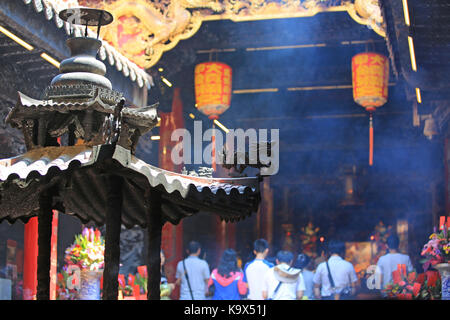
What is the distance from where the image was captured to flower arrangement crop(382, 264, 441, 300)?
1058 cm

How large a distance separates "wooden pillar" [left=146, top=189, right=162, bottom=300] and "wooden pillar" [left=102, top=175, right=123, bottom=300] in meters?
0.31

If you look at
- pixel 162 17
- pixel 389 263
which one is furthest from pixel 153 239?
pixel 162 17

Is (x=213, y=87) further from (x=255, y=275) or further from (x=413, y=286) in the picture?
(x=413, y=286)

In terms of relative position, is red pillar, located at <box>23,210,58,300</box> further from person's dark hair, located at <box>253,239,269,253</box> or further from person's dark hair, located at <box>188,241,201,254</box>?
person's dark hair, located at <box>253,239,269,253</box>

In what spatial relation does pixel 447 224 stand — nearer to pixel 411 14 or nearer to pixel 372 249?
pixel 411 14

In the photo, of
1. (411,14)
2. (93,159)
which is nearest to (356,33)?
(411,14)

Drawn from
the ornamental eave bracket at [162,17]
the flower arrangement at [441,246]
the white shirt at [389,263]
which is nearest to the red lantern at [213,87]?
the ornamental eave bracket at [162,17]

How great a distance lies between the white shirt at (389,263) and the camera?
11.6m

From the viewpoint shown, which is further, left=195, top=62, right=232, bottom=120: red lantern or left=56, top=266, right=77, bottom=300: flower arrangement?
left=195, top=62, right=232, bottom=120: red lantern

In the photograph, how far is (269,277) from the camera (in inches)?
426

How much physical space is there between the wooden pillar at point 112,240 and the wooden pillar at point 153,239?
0.31 metres

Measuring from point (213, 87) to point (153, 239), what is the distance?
325 inches

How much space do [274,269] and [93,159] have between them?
7.30 meters

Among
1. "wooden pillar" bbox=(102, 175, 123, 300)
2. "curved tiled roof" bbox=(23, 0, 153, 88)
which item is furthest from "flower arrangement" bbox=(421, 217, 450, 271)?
"wooden pillar" bbox=(102, 175, 123, 300)
